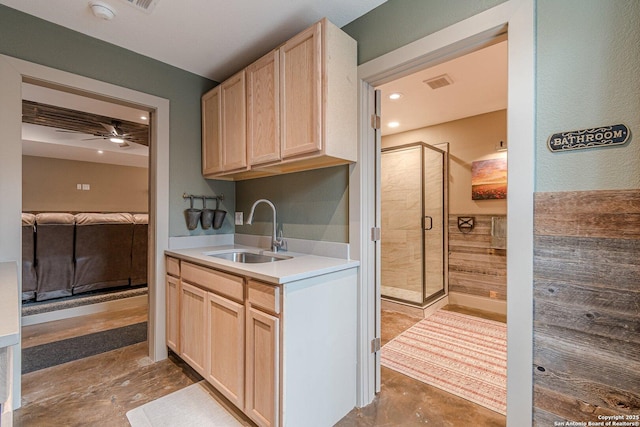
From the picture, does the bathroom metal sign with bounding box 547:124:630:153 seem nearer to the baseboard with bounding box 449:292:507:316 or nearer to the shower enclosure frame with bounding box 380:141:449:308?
the shower enclosure frame with bounding box 380:141:449:308

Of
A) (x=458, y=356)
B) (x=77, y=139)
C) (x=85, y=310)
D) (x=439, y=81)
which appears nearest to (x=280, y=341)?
(x=458, y=356)

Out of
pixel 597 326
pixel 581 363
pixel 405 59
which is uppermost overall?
pixel 405 59

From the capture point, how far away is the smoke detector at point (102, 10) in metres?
1.78

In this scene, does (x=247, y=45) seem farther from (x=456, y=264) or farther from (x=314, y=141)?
(x=456, y=264)

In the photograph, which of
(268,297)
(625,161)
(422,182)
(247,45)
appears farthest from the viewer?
(422,182)

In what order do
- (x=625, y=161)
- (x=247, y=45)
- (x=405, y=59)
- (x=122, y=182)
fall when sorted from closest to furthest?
(x=625, y=161) < (x=405, y=59) < (x=247, y=45) < (x=122, y=182)

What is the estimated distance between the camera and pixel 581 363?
115 centimetres

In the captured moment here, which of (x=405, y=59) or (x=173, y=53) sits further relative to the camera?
(x=173, y=53)

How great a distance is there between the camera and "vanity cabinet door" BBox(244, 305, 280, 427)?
142 centimetres

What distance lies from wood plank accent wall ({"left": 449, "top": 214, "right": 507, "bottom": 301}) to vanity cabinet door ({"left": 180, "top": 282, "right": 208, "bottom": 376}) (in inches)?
125

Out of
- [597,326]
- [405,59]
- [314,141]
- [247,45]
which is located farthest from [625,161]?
[247,45]

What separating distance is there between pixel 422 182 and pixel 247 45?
249 cm

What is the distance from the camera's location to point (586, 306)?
1140 millimetres

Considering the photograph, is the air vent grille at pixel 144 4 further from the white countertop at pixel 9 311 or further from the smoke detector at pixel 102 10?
the white countertop at pixel 9 311
